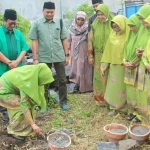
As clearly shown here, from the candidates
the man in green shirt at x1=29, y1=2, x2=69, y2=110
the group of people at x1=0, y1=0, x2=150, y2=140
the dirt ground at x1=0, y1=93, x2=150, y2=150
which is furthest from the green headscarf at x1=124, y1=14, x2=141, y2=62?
the man in green shirt at x1=29, y1=2, x2=69, y2=110

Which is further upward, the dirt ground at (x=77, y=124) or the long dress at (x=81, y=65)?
the long dress at (x=81, y=65)

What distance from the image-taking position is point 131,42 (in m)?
4.33

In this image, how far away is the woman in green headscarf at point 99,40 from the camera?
4895mm

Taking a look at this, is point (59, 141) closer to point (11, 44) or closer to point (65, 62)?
point (11, 44)

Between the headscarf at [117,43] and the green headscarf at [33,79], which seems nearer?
the green headscarf at [33,79]

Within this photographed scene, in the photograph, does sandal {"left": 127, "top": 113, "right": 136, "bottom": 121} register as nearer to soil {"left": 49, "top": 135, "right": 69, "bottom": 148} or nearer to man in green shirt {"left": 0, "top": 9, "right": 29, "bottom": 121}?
soil {"left": 49, "top": 135, "right": 69, "bottom": 148}

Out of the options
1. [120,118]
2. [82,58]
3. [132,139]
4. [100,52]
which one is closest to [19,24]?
[82,58]

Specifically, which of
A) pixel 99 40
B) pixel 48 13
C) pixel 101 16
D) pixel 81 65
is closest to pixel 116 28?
pixel 101 16

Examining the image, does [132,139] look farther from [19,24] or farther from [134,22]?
[19,24]

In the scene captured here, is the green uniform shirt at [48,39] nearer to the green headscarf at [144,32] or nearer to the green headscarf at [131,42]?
the green headscarf at [131,42]

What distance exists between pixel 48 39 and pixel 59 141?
196 centimetres

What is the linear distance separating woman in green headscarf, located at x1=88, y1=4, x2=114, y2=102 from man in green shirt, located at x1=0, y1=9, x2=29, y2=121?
3.92 ft

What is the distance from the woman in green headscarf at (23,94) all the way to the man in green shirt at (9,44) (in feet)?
2.18

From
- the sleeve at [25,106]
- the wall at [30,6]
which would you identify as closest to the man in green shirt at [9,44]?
the sleeve at [25,106]
